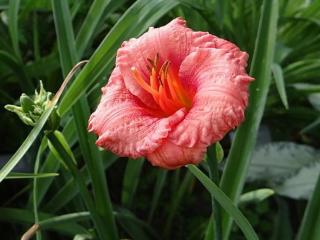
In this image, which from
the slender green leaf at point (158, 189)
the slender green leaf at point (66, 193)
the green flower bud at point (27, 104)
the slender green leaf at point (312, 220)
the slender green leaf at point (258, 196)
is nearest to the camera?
the green flower bud at point (27, 104)

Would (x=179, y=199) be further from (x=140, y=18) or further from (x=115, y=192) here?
(x=140, y=18)

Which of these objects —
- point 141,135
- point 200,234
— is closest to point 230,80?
point 141,135

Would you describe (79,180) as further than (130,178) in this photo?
No

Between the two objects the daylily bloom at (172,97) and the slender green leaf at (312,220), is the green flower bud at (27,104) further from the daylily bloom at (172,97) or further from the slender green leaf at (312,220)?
the slender green leaf at (312,220)

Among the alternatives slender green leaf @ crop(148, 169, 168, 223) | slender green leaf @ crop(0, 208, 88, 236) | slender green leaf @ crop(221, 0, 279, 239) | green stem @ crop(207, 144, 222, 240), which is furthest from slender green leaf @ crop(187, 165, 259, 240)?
slender green leaf @ crop(148, 169, 168, 223)

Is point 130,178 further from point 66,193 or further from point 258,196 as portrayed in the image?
point 258,196

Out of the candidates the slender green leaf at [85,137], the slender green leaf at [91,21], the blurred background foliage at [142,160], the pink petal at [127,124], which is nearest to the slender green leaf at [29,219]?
the blurred background foliage at [142,160]

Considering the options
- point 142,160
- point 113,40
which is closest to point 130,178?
point 142,160
